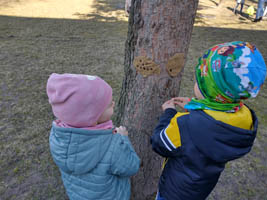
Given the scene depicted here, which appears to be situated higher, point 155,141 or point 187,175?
point 155,141

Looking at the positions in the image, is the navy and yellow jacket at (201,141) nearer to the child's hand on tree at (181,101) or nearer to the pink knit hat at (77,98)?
the child's hand on tree at (181,101)

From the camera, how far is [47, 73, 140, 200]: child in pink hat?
40.1 inches

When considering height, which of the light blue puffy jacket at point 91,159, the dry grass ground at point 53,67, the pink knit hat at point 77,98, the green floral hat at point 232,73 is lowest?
the dry grass ground at point 53,67

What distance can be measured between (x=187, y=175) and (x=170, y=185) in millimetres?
175

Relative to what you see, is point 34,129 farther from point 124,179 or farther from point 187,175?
point 187,175

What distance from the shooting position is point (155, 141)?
1.18 meters

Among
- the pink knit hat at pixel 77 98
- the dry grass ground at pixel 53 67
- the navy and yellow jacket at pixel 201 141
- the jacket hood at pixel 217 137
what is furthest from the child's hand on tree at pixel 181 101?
the dry grass ground at pixel 53 67

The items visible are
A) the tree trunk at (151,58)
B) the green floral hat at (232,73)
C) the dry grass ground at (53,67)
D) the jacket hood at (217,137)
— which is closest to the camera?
the green floral hat at (232,73)

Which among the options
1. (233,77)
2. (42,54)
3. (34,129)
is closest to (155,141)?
(233,77)

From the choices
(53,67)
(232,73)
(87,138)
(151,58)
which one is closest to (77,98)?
(87,138)

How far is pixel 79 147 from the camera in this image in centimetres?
108

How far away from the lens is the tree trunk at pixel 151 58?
1.32 m

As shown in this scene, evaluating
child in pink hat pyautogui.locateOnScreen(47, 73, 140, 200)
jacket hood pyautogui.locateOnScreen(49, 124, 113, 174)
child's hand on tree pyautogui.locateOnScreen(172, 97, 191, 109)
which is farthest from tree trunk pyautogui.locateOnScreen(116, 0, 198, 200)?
jacket hood pyautogui.locateOnScreen(49, 124, 113, 174)

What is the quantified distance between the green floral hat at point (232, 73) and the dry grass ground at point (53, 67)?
69.7 inches
